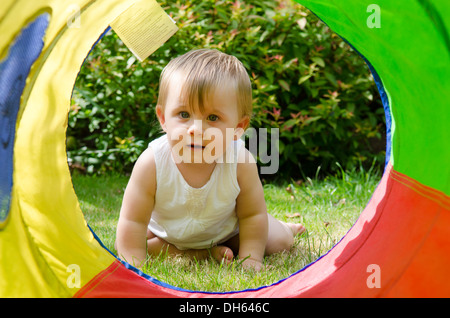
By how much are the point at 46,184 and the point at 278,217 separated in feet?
5.36

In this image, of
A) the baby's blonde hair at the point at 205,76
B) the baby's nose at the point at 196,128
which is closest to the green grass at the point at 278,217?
the baby's nose at the point at 196,128

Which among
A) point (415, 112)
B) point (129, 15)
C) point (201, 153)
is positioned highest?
point (129, 15)

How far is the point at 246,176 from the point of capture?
2246mm

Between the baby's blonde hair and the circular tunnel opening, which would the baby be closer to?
the baby's blonde hair

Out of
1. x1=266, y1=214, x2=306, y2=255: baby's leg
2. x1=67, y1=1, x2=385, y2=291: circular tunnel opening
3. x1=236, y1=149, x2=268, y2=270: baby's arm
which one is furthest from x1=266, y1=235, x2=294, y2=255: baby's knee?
x1=67, y1=1, x2=385, y2=291: circular tunnel opening

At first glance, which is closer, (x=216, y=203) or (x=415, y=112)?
(x=415, y=112)

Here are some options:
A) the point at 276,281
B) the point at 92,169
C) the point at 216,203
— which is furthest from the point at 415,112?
the point at 92,169

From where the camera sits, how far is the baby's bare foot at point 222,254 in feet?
7.04

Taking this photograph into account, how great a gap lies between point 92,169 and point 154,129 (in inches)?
24.0

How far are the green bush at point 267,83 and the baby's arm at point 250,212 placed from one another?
1408mm

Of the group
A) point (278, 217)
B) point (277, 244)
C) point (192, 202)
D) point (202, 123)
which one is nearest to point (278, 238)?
point (277, 244)

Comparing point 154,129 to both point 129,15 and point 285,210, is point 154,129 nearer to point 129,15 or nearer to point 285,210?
point 285,210

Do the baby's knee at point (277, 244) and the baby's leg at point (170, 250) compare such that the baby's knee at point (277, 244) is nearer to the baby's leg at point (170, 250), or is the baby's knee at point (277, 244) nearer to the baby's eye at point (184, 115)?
the baby's leg at point (170, 250)

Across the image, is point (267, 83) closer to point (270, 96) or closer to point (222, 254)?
point (270, 96)
